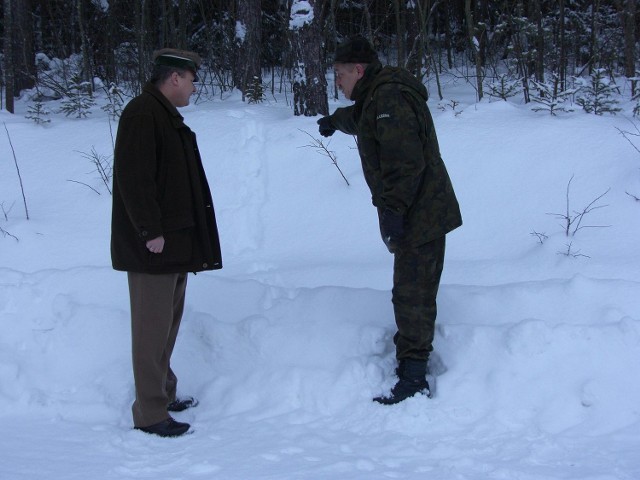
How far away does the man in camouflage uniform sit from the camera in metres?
3.16

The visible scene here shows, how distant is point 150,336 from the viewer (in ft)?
10.2

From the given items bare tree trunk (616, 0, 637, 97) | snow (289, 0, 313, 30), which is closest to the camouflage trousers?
snow (289, 0, 313, 30)

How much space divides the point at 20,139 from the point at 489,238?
5491mm

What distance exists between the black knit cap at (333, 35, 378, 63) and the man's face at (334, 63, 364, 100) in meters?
0.03

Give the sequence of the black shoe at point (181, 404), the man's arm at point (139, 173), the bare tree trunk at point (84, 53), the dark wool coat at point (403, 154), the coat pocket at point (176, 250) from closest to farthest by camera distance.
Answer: the man's arm at point (139, 173)
the coat pocket at point (176, 250)
the dark wool coat at point (403, 154)
the black shoe at point (181, 404)
the bare tree trunk at point (84, 53)

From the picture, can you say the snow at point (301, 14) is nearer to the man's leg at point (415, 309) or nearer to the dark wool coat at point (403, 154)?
the dark wool coat at point (403, 154)

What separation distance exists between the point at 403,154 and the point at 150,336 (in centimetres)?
158

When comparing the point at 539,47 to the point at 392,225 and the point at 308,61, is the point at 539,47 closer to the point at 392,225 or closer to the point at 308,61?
the point at 308,61

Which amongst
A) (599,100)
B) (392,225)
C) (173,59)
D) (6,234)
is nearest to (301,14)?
(599,100)

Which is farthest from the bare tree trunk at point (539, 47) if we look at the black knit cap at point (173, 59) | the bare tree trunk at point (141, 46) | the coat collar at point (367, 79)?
the black knit cap at point (173, 59)

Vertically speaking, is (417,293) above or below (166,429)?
above

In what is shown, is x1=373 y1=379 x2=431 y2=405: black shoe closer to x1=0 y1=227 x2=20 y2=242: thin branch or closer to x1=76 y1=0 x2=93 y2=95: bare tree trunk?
x1=0 y1=227 x2=20 y2=242: thin branch

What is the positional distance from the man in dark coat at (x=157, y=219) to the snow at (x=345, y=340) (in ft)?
1.15

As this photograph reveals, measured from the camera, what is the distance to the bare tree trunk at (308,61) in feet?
25.4
